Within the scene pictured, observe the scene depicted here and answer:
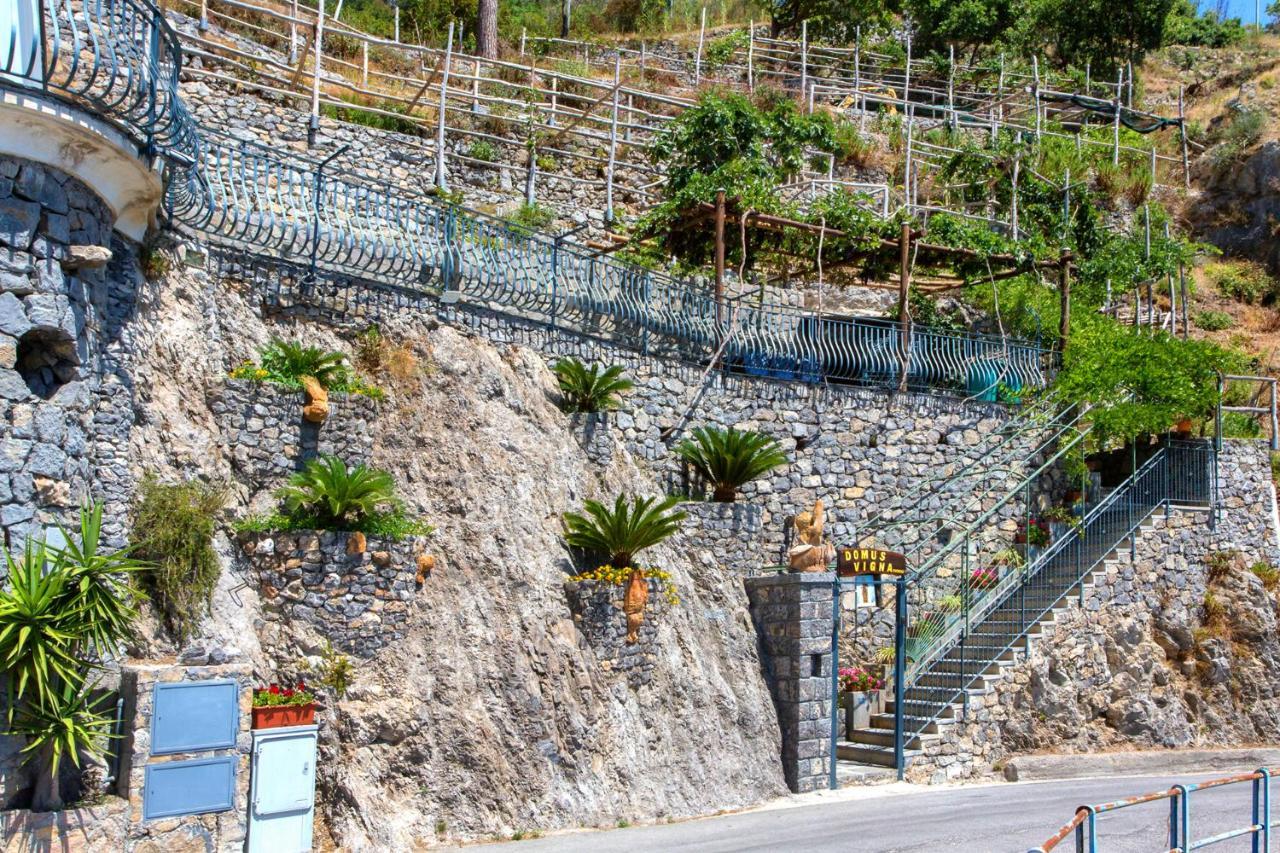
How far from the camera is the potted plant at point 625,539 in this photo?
1345 cm

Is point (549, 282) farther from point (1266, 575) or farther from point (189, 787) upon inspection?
point (1266, 575)

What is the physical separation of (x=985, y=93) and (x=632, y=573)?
2852 cm

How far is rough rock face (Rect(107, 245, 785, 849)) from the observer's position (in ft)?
36.6

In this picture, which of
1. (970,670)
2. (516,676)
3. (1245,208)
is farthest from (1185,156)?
(516,676)

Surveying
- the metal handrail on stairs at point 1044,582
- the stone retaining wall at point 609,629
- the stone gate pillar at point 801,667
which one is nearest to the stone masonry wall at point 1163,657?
the metal handrail on stairs at point 1044,582

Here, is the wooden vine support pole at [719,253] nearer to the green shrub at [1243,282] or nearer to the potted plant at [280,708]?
the potted plant at [280,708]

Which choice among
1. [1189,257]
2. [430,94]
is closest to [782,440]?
[430,94]

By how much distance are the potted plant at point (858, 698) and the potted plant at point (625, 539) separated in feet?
13.4

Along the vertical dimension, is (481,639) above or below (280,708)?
above

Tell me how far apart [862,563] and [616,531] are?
354 cm

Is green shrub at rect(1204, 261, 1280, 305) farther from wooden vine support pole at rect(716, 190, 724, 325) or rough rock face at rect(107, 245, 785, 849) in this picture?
rough rock face at rect(107, 245, 785, 849)

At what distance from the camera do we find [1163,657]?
18.4 m

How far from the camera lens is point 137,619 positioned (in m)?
9.82

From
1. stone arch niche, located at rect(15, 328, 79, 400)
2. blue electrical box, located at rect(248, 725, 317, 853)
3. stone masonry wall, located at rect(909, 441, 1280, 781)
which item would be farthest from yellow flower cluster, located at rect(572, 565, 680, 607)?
stone arch niche, located at rect(15, 328, 79, 400)
